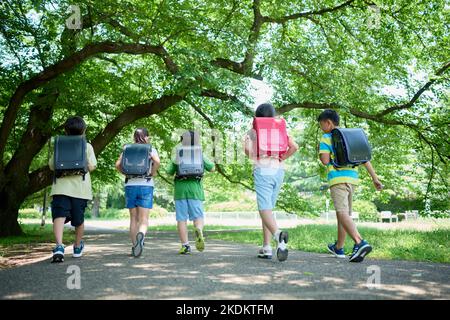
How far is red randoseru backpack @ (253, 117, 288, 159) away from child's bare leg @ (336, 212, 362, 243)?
112cm

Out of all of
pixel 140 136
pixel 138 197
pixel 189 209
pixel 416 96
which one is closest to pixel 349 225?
pixel 189 209

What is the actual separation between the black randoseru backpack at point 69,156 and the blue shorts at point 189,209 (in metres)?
1.57

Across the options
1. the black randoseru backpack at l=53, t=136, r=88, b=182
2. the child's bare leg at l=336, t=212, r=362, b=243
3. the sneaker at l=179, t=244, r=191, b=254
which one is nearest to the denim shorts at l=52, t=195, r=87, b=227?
the black randoseru backpack at l=53, t=136, r=88, b=182

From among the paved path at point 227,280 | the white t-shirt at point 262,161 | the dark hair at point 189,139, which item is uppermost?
the dark hair at point 189,139

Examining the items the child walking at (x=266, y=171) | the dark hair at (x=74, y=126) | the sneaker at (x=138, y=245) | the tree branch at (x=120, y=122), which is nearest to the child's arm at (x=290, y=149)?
the child walking at (x=266, y=171)

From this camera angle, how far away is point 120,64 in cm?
1759

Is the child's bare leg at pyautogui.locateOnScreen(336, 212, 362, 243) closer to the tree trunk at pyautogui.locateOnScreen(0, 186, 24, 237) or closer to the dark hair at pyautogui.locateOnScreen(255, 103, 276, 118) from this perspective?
the dark hair at pyautogui.locateOnScreen(255, 103, 276, 118)

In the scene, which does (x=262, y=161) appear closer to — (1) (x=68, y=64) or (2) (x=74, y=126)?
(2) (x=74, y=126)

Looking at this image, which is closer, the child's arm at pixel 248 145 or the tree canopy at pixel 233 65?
the child's arm at pixel 248 145

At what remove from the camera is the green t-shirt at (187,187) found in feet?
24.6

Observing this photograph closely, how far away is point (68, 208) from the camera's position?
Result: 6734 mm

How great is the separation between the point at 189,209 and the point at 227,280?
2.97 m

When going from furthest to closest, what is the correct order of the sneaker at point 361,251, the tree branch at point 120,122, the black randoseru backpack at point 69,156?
the tree branch at point 120,122, the black randoseru backpack at point 69,156, the sneaker at point 361,251

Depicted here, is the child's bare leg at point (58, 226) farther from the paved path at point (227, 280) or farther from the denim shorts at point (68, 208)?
the paved path at point (227, 280)
